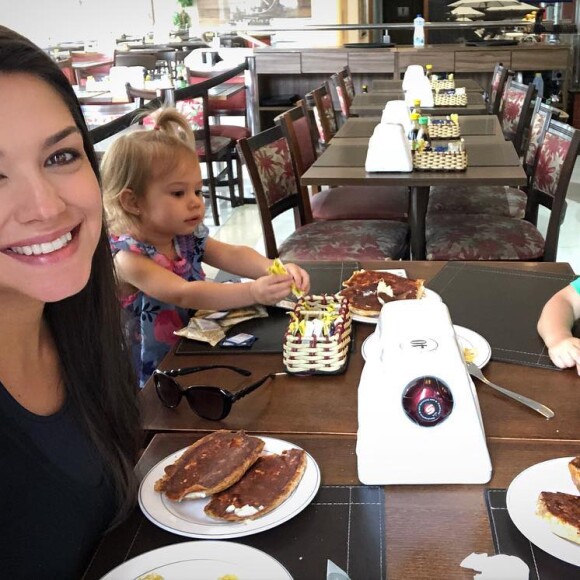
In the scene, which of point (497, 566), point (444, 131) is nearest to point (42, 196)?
point (497, 566)

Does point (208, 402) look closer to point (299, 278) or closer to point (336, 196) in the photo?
point (299, 278)

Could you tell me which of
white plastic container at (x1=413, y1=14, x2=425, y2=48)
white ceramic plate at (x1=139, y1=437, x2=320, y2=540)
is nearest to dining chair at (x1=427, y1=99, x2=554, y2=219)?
white ceramic plate at (x1=139, y1=437, x2=320, y2=540)

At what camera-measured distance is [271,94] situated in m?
6.83

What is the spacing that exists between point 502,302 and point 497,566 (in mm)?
789

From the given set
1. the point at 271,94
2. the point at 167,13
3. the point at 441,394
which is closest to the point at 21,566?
the point at 441,394

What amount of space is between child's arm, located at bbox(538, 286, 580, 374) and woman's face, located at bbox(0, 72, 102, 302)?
31.1 inches

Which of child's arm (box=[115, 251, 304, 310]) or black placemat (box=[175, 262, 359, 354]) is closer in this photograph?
black placemat (box=[175, 262, 359, 354])

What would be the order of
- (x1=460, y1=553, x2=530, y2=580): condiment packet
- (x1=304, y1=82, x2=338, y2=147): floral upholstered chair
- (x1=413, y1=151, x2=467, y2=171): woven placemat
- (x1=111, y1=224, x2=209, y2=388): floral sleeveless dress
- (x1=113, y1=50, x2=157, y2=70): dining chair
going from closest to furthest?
1. (x1=460, y1=553, x2=530, y2=580): condiment packet
2. (x1=111, y1=224, x2=209, y2=388): floral sleeveless dress
3. (x1=413, y1=151, x2=467, y2=171): woven placemat
4. (x1=304, y1=82, x2=338, y2=147): floral upholstered chair
5. (x1=113, y1=50, x2=157, y2=70): dining chair

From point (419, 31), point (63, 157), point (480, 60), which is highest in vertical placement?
point (419, 31)

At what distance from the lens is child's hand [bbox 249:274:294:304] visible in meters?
1.48

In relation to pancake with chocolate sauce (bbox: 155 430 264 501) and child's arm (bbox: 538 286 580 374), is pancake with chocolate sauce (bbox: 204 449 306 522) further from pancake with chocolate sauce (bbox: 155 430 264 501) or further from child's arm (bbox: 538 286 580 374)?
child's arm (bbox: 538 286 580 374)

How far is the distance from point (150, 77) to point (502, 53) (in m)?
3.04

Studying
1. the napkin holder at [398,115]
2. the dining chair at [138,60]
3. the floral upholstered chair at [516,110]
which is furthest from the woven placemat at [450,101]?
the dining chair at [138,60]

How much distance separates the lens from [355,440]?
1.04 m
